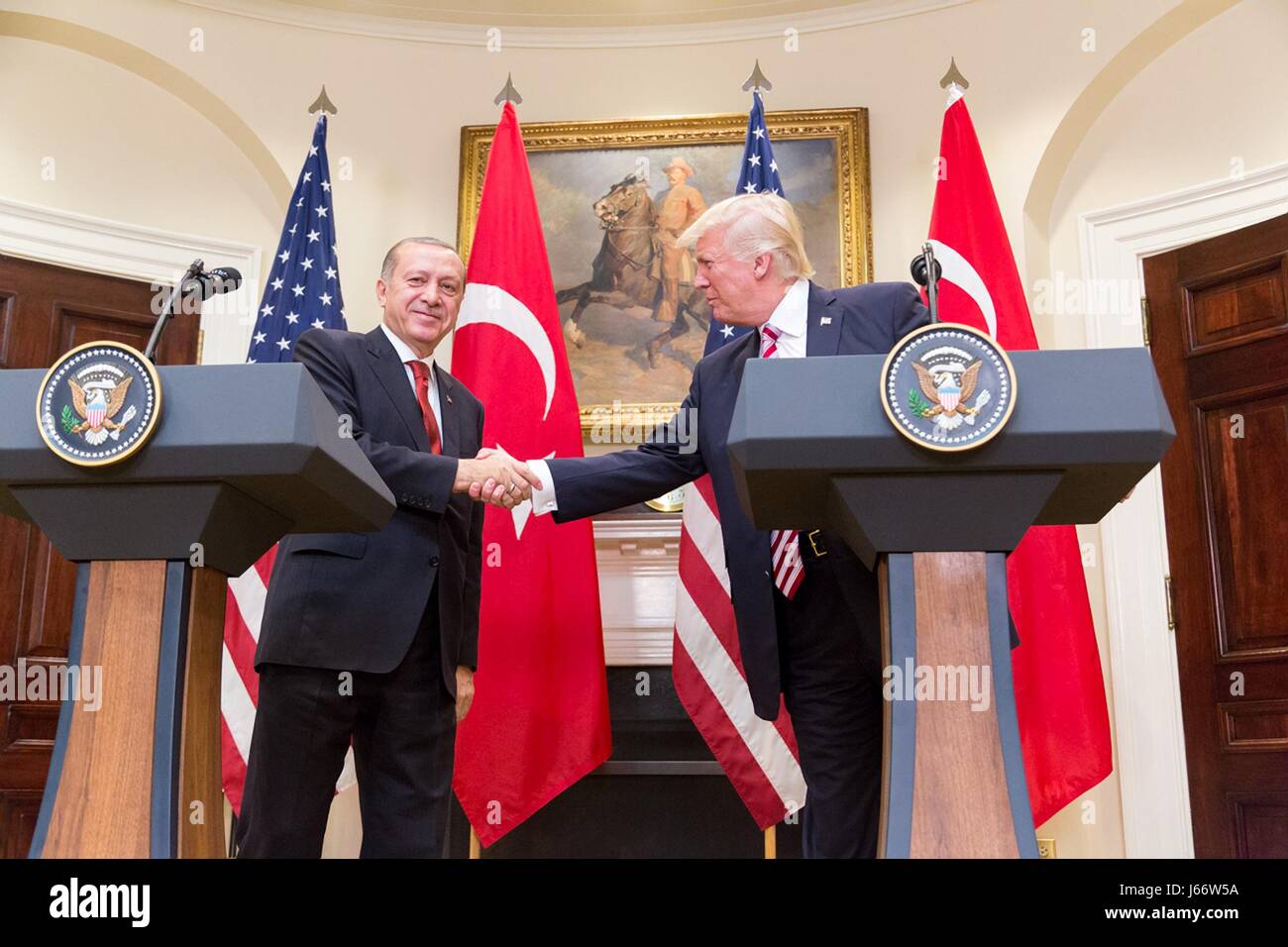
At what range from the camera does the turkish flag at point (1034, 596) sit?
3.97 m

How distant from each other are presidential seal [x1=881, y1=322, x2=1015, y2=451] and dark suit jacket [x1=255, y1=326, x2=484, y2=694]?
130cm

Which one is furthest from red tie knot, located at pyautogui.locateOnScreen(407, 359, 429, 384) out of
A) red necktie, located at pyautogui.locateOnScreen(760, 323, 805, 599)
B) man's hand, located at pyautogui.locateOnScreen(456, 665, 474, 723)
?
red necktie, located at pyautogui.locateOnScreen(760, 323, 805, 599)

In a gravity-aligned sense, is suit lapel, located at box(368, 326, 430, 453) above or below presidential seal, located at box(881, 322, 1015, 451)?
above

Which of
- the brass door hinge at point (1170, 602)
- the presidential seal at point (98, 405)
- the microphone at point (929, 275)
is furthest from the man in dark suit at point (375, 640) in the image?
the brass door hinge at point (1170, 602)

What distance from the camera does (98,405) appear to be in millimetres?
1815

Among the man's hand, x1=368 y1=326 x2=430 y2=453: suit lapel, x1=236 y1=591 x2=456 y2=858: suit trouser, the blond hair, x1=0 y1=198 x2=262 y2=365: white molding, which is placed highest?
x1=0 y1=198 x2=262 y2=365: white molding

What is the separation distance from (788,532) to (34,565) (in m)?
3.29

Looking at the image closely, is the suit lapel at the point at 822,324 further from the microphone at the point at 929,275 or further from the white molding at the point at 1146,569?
the white molding at the point at 1146,569

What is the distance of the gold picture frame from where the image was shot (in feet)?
15.9

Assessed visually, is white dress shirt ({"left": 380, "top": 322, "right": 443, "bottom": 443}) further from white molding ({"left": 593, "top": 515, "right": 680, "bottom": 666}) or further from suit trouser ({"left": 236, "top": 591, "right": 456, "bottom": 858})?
white molding ({"left": 593, "top": 515, "right": 680, "bottom": 666})

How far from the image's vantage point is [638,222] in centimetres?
509

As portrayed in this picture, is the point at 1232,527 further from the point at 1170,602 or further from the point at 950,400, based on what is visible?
the point at 950,400
